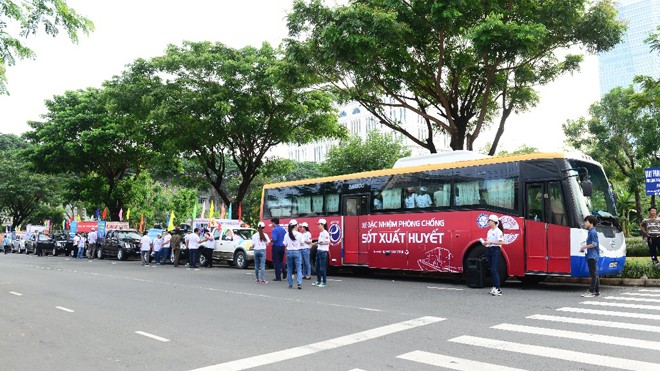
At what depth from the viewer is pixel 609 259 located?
41.2 feet

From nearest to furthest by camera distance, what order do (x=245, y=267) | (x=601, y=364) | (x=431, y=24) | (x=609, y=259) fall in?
1. (x=601, y=364)
2. (x=609, y=259)
3. (x=431, y=24)
4. (x=245, y=267)

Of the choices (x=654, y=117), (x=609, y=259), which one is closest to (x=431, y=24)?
(x=609, y=259)

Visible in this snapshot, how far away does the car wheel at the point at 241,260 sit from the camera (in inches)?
886

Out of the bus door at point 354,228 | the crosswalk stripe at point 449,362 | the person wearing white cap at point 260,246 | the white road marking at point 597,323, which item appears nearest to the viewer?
the crosswalk stripe at point 449,362

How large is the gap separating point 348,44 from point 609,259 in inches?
350

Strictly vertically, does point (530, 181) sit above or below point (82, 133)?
below

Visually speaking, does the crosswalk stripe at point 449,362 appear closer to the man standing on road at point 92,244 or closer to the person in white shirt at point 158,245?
the person in white shirt at point 158,245

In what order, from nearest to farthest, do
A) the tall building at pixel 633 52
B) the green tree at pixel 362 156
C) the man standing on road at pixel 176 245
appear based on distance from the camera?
the man standing on road at pixel 176 245 → the green tree at pixel 362 156 → the tall building at pixel 633 52

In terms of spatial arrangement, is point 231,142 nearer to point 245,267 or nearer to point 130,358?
point 245,267

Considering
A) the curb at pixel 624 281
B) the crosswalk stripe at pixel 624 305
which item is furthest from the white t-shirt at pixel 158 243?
the crosswalk stripe at pixel 624 305

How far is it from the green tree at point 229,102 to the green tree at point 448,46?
6104mm

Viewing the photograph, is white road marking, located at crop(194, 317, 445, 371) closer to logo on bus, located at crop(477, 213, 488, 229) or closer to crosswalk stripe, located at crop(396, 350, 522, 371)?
crosswalk stripe, located at crop(396, 350, 522, 371)

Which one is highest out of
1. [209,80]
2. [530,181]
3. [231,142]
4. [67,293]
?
[209,80]

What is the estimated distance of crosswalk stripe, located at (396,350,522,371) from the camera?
562 cm
